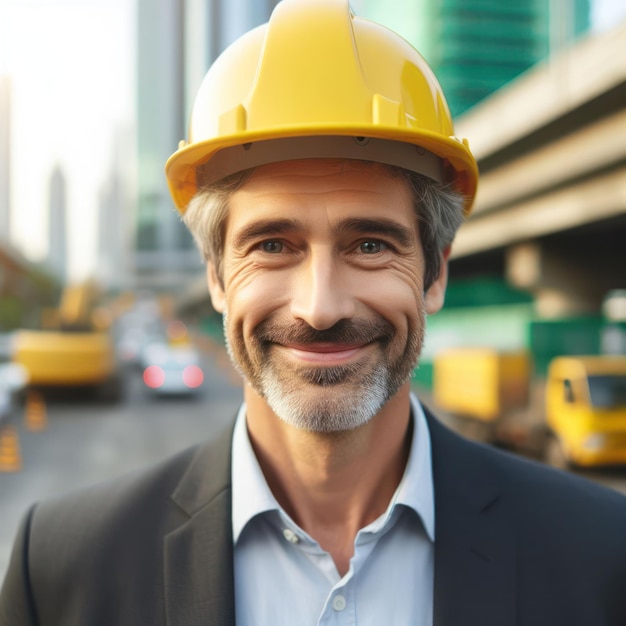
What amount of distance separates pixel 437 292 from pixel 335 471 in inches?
23.6

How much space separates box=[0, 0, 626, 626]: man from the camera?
193cm

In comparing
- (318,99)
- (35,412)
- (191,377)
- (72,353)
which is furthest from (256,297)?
(191,377)

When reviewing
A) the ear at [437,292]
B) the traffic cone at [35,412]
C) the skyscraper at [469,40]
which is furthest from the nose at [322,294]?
the skyscraper at [469,40]

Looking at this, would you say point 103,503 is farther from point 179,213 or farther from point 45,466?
point 45,466

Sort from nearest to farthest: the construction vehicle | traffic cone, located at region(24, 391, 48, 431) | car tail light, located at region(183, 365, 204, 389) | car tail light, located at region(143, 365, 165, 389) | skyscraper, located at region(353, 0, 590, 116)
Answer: traffic cone, located at region(24, 391, 48, 431), the construction vehicle, car tail light, located at region(143, 365, 165, 389), car tail light, located at region(183, 365, 204, 389), skyscraper, located at region(353, 0, 590, 116)

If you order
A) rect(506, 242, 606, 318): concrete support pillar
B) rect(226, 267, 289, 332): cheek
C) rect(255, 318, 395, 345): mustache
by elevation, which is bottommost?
rect(255, 318, 395, 345): mustache

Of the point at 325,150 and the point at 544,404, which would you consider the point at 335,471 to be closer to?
the point at 325,150

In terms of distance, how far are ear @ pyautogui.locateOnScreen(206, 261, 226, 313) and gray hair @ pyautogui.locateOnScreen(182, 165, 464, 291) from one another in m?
0.02

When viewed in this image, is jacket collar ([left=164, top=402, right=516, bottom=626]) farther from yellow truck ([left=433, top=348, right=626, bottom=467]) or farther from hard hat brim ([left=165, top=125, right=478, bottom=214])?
yellow truck ([left=433, top=348, right=626, bottom=467])

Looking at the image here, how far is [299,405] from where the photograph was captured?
6.32 ft

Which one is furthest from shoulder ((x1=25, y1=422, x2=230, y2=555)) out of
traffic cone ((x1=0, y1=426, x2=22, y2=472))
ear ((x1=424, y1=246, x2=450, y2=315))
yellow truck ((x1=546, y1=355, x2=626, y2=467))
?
traffic cone ((x1=0, y1=426, x2=22, y2=472))

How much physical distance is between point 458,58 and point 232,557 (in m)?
52.4

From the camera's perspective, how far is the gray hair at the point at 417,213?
2.10 metres

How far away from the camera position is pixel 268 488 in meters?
2.09
